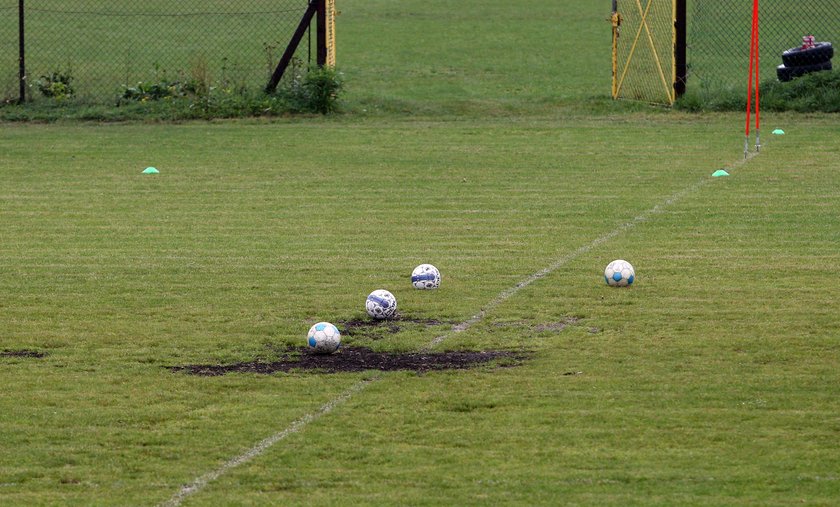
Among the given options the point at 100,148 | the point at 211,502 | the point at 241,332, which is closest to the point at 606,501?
the point at 211,502

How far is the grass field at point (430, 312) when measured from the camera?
7.10 metres

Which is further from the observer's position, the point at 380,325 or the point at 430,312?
the point at 430,312

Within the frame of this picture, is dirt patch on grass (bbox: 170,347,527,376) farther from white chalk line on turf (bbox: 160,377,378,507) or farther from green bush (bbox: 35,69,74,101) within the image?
green bush (bbox: 35,69,74,101)

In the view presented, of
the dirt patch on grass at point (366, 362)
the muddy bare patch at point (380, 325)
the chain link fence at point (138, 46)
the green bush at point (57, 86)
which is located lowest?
the dirt patch on grass at point (366, 362)

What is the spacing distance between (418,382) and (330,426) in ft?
3.73

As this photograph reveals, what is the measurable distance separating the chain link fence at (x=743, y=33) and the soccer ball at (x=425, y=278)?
17.0 metres

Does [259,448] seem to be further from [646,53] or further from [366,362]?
[646,53]

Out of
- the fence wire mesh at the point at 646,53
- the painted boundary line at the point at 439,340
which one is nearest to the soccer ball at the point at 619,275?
the painted boundary line at the point at 439,340

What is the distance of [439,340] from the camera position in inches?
395

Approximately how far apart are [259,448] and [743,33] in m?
32.1

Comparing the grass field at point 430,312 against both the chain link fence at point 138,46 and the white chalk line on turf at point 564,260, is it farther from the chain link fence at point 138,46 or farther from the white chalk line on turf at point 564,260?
the chain link fence at point 138,46

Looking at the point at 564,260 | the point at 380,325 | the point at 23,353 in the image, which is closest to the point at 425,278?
the point at 380,325

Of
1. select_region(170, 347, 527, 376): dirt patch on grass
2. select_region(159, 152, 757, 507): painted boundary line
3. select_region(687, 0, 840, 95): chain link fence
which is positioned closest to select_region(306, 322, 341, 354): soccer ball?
select_region(170, 347, 527, 376): dirt patch on grass

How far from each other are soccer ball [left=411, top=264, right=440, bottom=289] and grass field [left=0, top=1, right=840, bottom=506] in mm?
144
